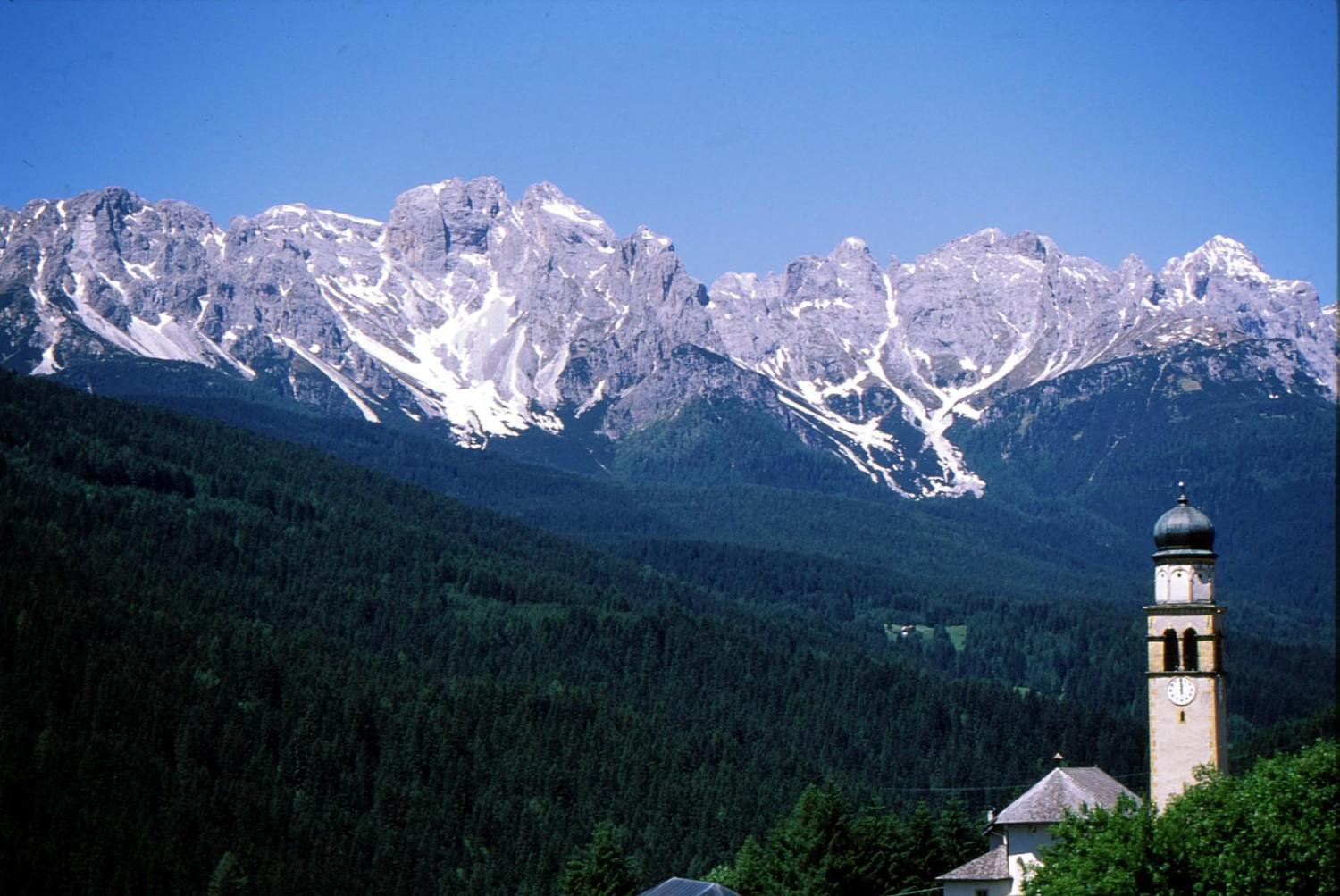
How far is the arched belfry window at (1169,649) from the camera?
347 ft

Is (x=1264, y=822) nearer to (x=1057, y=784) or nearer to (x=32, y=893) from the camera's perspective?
(x=1057, y=784)

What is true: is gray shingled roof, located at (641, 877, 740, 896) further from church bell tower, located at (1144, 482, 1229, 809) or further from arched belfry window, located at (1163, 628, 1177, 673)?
arched belfry window, located at (1163, 628, 1177, 673)

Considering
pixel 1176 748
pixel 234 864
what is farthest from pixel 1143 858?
pixel 234 864

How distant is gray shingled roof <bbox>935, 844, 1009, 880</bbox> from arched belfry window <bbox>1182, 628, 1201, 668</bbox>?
1772 cm

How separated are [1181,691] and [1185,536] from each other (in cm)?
796

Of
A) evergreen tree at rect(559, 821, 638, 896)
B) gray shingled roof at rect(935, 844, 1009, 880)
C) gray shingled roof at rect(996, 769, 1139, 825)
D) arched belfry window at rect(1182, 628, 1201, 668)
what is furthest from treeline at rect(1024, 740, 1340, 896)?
evergreen tree at rect(559, 821, 638, 896)

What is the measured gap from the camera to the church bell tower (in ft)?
341

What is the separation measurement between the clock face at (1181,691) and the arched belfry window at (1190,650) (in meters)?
0.94

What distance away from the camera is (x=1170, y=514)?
10812cm

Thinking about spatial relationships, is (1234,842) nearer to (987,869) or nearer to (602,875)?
(987,869)

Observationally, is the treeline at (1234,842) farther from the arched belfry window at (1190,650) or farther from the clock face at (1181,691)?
the arched belfry window at (1190,650)

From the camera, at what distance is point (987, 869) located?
118 meters

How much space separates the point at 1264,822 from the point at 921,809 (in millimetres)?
66311

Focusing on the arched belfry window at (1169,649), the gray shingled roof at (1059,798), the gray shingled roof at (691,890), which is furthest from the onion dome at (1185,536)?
the gray shingled roof at (691,890)
